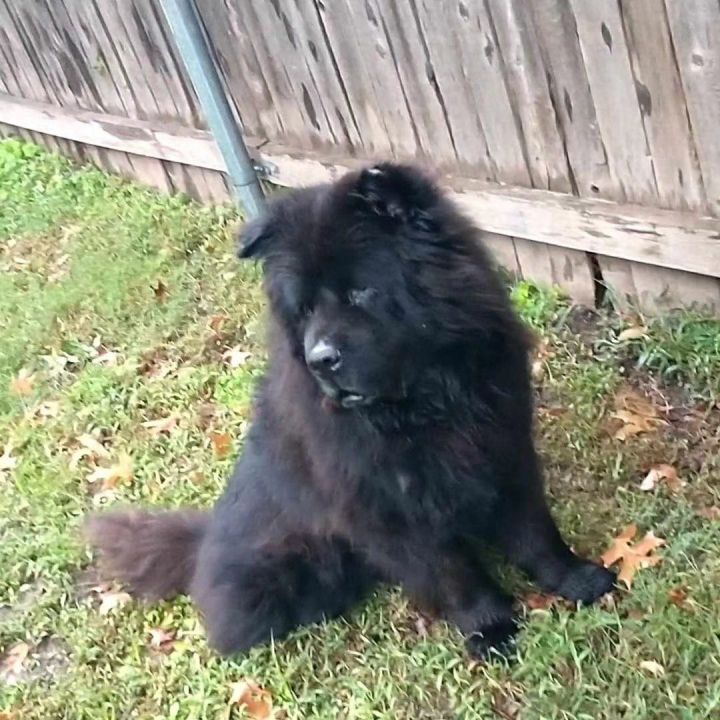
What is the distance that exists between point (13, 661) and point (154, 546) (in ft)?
2.60

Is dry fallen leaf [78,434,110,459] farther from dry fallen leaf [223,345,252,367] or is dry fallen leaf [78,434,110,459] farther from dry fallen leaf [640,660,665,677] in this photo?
dry fallen leaf [640,660,665,677]

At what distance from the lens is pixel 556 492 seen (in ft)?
11.8

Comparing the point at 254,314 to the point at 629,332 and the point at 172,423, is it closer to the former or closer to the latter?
the point at 172,423

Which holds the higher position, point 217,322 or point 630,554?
point 217,322

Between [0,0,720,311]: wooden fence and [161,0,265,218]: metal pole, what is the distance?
32cm

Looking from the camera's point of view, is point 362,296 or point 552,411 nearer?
point 362,296

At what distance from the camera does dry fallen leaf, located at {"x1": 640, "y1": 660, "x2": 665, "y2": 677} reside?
2869mm

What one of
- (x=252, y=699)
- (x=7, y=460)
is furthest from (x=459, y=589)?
(x=7, y=460)

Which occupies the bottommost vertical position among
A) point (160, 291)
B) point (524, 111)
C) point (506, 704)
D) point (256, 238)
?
point (506, 704)

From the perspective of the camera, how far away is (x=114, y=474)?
176 inches

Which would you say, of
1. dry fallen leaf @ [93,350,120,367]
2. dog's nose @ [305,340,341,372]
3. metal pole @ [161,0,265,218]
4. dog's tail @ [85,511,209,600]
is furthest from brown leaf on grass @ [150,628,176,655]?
metal pole @ [161,0,265,218]

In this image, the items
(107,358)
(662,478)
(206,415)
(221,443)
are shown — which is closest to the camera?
(662,478)

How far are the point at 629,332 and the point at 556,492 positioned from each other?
817mm

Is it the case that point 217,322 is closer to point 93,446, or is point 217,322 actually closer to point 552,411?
point 93,446
